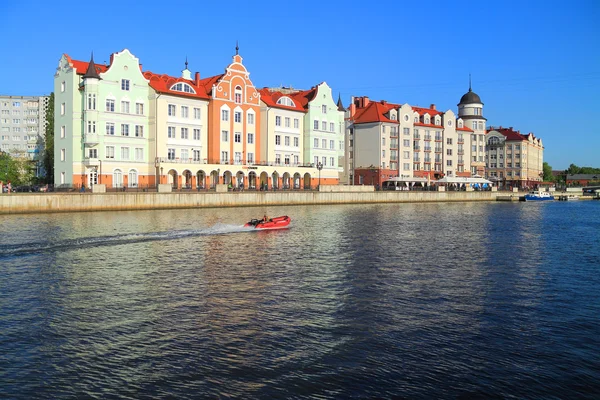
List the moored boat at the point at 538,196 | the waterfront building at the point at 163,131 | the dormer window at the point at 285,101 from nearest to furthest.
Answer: the waterfront building at the point at 163,131 < the dormer window at the point at 285,101 < the moored boat at the point at 538,196

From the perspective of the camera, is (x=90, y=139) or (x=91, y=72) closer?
(x=91, y=72)

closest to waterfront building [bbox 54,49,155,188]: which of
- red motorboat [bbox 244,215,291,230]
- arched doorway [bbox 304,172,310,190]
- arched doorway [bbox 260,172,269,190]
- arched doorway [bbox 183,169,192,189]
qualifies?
arched doorway [bbox 183,169,192,189]

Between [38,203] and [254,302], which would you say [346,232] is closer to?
[254,302]

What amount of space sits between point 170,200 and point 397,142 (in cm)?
6352

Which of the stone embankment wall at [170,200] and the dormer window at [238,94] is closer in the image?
the stone embankment wall at [170,200]

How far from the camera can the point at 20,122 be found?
566 feet

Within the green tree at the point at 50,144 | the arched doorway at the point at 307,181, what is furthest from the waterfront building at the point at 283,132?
the green tree at the point at 50,144

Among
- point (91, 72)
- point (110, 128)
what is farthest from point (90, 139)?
point (91, 72)

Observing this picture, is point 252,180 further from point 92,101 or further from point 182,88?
point 92,101

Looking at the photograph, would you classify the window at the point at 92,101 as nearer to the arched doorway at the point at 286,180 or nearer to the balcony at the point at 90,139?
the balcony at the point at 90,139

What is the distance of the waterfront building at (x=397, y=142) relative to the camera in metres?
117

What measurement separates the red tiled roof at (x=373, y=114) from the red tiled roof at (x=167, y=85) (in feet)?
136

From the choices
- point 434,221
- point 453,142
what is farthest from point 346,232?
point 453,142

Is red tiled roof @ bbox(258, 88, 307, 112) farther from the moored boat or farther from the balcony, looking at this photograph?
the moored boat
